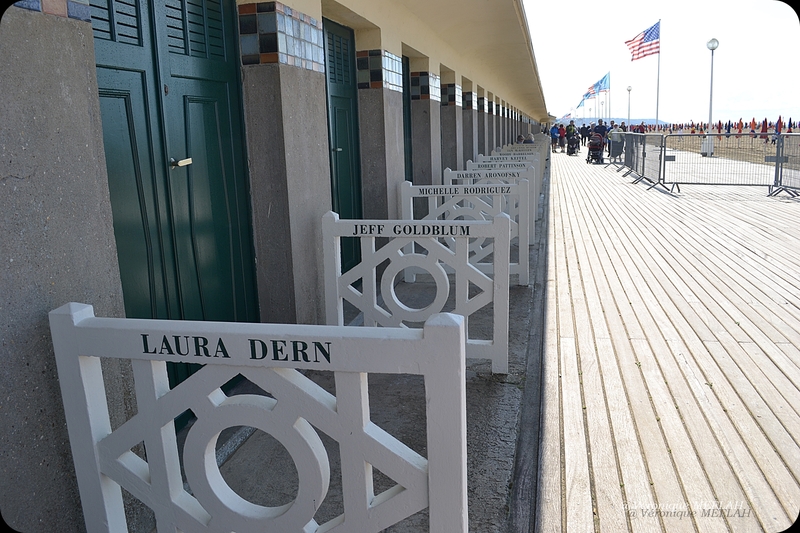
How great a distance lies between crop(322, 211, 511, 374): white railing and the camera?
3740mm

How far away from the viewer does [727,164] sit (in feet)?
62.3

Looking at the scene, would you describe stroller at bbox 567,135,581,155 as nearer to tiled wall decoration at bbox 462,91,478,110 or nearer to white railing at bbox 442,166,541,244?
tiled wall decoration at bbox 462,91,478,110

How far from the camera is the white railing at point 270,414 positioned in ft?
5.30

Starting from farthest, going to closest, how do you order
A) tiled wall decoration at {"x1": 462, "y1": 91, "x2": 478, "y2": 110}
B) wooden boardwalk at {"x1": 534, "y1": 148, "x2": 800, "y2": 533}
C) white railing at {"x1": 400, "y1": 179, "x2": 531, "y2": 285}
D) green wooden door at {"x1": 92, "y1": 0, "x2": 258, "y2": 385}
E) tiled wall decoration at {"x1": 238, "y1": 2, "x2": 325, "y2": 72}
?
tiled wall decoration at {"x1": 462, "y1": 91, "x2": 478, "y2": 110}
white railing at {"x1": 400, "y1": 179, "x2": 531, "y2": 285}
tiled wall decoration at {"x1": 238, "y1": 2, "x2": 325, "y2": 72}
green wooden door at {"x1": 92, "y1": 0, "x2": 258, "y2": 385}
wooden boardwalk at {"x1": 534, "y1": 148, "x2": 800, "y2": 533}

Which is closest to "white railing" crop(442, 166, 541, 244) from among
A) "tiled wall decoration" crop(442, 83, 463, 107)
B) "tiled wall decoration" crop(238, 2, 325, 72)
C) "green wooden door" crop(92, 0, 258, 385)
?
"tiled wall decoration" crop(442, 83, 463, 107)

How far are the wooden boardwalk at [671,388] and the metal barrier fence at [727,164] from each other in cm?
586

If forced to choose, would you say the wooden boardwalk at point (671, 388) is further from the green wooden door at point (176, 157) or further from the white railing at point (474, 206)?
the green wooden door at point (176, 157)

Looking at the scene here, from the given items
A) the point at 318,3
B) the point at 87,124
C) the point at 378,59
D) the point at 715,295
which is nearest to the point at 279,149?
the point at 318,3

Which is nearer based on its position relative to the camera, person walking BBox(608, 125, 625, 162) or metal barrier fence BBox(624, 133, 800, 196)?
metal barrier fence BBox(624, 133, 800, 196)

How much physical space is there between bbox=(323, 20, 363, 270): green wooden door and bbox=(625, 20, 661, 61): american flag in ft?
66.4

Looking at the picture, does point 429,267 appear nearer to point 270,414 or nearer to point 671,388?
point 671,388

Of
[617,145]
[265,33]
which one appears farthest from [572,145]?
[265,33]

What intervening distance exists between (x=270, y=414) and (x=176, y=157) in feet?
6.14

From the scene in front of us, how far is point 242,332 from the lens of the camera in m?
1.69
